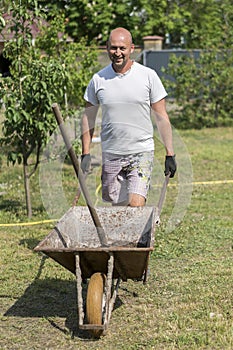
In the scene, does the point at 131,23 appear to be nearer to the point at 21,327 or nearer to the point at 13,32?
the point at 13,32

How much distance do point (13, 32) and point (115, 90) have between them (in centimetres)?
308

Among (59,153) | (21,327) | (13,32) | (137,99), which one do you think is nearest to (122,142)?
(137,99)

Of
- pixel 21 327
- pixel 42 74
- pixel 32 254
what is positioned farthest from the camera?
pixel 42 74

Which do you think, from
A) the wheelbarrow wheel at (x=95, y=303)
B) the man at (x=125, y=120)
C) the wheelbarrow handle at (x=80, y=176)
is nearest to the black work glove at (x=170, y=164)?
the man at (x=125, y=120)

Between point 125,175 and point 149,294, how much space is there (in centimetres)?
98

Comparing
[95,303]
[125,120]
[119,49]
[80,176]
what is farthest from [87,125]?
[95,303]

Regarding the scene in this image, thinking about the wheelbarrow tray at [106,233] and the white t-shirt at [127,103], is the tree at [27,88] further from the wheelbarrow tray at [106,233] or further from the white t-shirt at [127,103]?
the wheelbarrow tray at [106,233]

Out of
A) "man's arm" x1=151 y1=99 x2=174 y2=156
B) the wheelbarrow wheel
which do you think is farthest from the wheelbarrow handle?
"man's arm" x1=151 y1=99 x2=174 y2=156

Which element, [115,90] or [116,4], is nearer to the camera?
[115,90]

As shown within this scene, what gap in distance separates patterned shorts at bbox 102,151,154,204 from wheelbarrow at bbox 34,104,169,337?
0.87 ft

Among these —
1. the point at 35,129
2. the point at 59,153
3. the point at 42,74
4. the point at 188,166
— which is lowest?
the point at 188,166

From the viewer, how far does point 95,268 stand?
15.7ft

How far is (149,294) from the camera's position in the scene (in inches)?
214

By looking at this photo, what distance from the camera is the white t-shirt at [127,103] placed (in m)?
5.33
